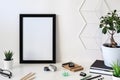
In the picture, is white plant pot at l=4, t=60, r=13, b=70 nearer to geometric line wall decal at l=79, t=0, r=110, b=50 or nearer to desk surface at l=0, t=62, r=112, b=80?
desk surface at l=0, t=62, r=112, b=80

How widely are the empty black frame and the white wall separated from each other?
43mm

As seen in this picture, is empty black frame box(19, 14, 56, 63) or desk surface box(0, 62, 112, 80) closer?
desk surface box(0, 62, 112, 80)

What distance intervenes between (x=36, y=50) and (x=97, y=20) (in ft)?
1.65

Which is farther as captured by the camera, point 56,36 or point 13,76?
point 56,36

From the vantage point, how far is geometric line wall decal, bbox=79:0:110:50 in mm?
1577

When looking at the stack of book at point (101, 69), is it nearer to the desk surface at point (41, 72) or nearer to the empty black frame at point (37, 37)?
the desk surface at point (41, 72)

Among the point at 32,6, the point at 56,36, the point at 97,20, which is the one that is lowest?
the point at 56,36

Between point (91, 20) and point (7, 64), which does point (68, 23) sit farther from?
point (7, 64)

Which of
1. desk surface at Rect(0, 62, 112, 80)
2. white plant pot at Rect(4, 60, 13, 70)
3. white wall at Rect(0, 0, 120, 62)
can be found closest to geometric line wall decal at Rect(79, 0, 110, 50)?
white wall at Rect(0, 0, 120, 62)

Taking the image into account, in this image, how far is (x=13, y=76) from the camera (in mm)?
1331

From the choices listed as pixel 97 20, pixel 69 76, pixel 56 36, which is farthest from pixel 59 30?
pixel 69 76

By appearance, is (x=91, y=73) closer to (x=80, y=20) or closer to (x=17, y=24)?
(x=80, y=20)

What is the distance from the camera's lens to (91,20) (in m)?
1.60

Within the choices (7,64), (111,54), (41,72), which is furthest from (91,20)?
(7,64)
